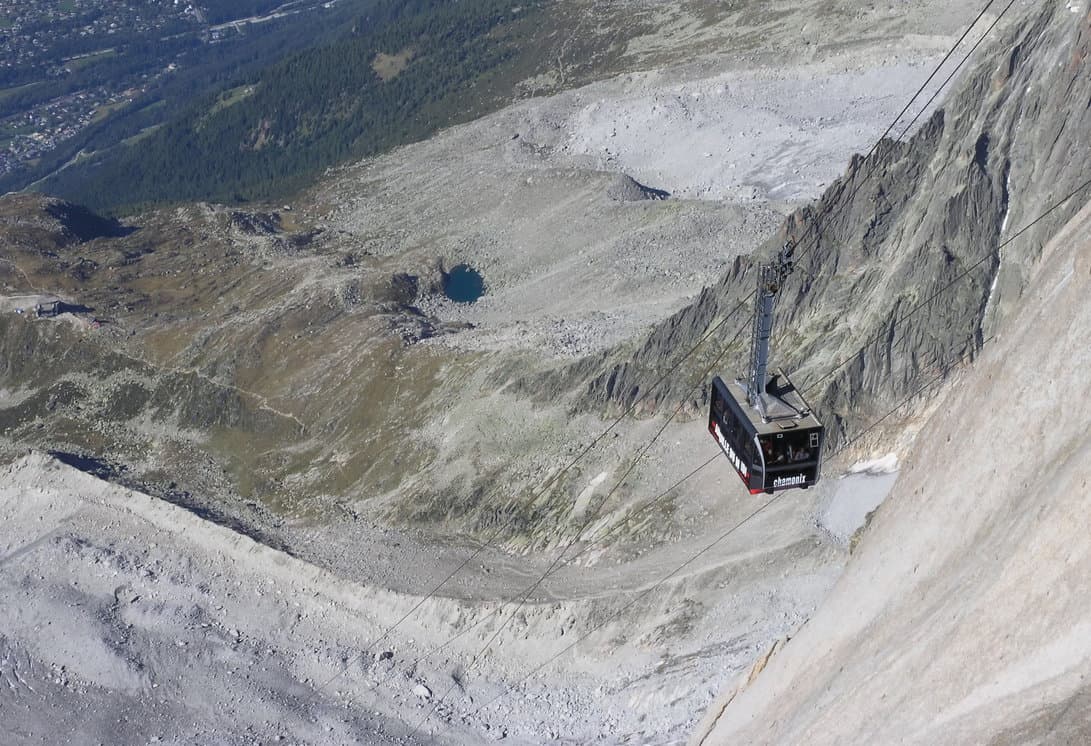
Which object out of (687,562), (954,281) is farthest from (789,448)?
(954,281)

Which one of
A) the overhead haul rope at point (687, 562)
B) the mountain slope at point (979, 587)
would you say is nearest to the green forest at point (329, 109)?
the overhead haul rope at point (687, 562)

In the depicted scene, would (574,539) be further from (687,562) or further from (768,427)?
(768,427)

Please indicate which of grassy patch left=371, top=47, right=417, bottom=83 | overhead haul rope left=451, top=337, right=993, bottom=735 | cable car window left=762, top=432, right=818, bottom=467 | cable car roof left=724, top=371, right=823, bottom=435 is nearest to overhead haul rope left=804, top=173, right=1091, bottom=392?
overhead haul rope left=451, top=337, right=993, bottom=735

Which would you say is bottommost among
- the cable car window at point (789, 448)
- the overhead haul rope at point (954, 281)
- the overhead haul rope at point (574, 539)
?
the overhead haul rope at point (574, 539)

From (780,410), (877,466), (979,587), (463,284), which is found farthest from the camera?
(463,284)

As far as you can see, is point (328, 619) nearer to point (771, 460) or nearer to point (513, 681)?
point (513, 681)

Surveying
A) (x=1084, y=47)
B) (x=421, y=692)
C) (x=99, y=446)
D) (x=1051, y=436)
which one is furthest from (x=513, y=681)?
(x=1084, y=47)

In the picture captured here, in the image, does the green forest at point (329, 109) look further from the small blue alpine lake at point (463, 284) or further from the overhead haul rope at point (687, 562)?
the overhead haul rope at point (687, 562)
